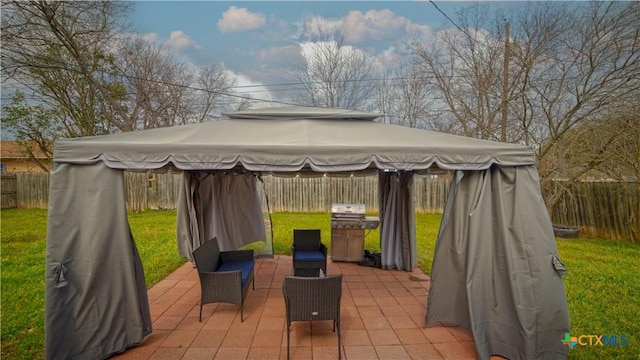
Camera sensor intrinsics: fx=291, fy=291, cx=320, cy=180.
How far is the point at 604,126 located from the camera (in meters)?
8.09

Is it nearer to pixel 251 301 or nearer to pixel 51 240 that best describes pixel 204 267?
pixel 251 301

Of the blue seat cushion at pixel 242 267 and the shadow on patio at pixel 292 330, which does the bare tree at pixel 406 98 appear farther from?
the blue seat cushion at pixel 242 267

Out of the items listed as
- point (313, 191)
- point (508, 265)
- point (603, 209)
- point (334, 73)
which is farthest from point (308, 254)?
point (334, 73)

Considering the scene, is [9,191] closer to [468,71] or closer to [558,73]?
[468,71]

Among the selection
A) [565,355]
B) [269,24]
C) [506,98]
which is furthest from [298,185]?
[565,355]

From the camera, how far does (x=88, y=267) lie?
112 inches

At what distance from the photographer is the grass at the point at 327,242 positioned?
3.40m

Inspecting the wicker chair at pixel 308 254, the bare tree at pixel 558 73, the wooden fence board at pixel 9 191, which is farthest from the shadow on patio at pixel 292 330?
the wooden fence board at pixel 9 191

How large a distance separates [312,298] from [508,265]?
204 cm

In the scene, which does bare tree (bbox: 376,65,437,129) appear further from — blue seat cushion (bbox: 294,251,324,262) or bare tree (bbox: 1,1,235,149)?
bare tree (bbox: 1,1,235,149)

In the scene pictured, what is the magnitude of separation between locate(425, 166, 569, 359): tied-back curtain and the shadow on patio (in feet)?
1.57

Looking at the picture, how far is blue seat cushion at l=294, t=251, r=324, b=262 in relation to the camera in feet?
16.4

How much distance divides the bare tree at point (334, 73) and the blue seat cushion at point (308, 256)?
1252 cm

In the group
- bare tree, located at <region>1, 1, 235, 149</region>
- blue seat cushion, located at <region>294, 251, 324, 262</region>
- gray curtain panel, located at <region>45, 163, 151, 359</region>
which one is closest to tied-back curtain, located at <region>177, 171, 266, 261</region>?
blue seat cushion, located at <region>294, 251, 324, 262</region>
